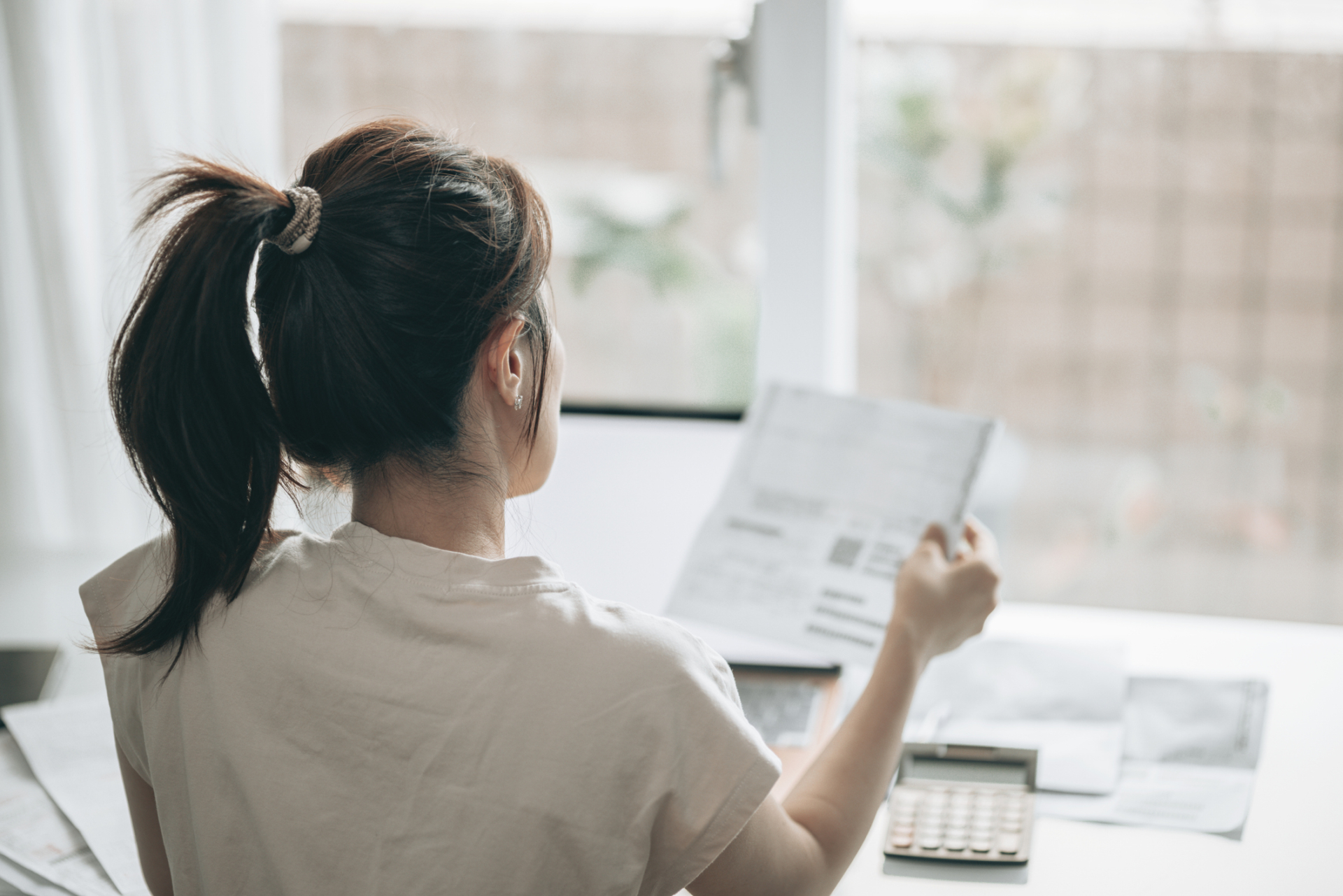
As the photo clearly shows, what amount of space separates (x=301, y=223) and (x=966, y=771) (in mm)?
703

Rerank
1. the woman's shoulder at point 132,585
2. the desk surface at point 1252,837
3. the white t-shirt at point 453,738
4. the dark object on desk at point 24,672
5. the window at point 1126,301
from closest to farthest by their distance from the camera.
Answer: the white t-shirt at point 453,738
the woman's shoulder at point 132,585
the desk surface at point 1252,837
the dark object on desk at point 24,672
the window at point 1126,301

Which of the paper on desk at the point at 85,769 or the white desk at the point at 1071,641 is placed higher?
the white desk at the point at 1071,641

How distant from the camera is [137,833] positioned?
0.79 meters

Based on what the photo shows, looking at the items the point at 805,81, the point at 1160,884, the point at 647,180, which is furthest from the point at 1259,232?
the point at 1160,884

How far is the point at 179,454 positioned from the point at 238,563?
7cm

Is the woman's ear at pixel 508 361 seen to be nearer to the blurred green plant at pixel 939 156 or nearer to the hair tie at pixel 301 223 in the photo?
the hair tie at pixel 301 223

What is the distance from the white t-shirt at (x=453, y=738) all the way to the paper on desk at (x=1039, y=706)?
18.2 inches

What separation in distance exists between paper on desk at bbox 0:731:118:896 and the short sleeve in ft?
1.65

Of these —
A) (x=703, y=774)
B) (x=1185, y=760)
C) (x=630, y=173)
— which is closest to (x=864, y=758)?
(x=703, y=774)

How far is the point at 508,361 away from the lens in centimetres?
70

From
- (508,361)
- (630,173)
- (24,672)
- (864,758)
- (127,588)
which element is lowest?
(24,672)

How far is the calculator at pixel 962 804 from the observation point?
0.87 metres

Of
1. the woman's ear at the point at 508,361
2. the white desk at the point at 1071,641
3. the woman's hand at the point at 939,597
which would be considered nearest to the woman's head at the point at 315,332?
the woman's ear at the point at 508,361

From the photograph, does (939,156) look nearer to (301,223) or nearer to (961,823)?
(961,823)
